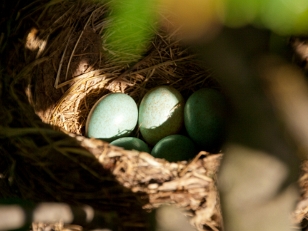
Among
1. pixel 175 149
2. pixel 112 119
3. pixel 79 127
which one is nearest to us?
pixel 175 149

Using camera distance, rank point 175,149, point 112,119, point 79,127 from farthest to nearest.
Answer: point 79,127 → point 112,119 → point 175,149

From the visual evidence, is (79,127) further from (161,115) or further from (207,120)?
(207,120)

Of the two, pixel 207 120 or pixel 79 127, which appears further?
pixel 79 127

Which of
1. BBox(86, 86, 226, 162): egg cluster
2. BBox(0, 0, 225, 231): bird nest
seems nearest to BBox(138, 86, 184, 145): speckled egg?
BBox(86, 86, 226, 162): egg cluster

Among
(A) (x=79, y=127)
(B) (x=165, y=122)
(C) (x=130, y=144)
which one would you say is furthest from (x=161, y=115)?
(A) (x=79, y=127)

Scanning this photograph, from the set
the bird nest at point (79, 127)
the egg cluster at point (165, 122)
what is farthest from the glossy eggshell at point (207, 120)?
the bird nest at point (79, 127)

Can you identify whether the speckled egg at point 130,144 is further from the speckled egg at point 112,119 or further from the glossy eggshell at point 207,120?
the glossy eggshell at point 207,120
